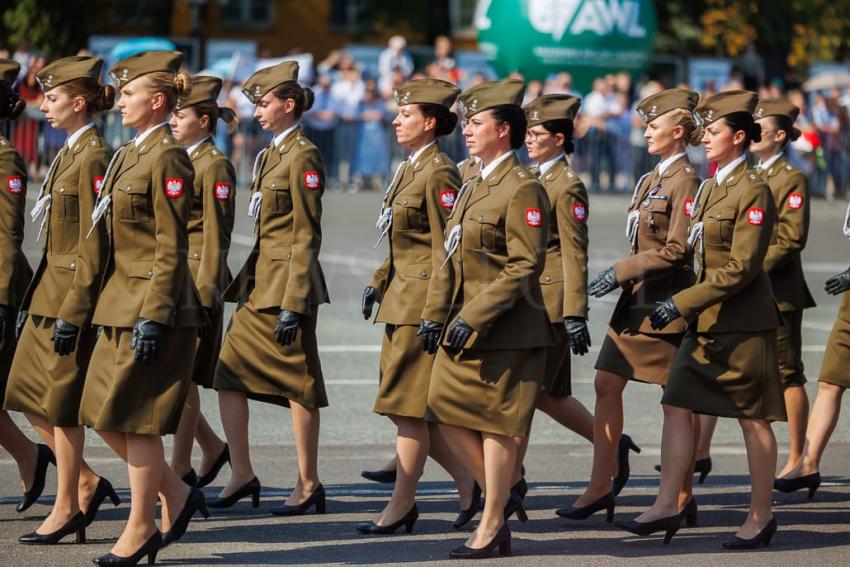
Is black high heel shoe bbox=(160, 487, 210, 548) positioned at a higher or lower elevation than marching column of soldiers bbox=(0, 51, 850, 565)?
lower

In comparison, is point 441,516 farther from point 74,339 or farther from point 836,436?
point 836,436

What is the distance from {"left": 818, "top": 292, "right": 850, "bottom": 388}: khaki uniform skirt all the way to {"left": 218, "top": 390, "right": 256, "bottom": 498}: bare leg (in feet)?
10.3

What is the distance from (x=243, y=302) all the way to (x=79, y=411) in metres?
1.54

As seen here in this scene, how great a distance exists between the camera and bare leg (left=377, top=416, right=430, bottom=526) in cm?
779

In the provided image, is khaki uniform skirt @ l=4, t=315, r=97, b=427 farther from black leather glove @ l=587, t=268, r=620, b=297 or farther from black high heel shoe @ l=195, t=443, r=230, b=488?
black leather glove @ l=587, t=268, r=620, b=297

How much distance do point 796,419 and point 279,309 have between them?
2963 millimetres

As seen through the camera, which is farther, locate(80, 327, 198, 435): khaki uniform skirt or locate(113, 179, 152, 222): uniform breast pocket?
locate(113, 179, 152, 222): uniform breast pocket

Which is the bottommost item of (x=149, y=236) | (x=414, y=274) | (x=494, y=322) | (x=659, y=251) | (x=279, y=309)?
(x=279, y=309)

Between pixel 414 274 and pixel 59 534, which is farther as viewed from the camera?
pixel 414 274

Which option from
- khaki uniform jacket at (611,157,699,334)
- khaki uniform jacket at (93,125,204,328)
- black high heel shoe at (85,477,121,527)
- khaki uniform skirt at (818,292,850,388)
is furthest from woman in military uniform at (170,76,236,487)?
khaki uniform skirt at (818,292,850,388)

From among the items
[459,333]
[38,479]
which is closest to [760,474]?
[459,333]

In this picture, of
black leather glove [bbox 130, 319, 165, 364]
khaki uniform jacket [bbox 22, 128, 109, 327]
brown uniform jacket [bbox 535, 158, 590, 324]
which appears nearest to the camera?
black leather glove [bbox 130, 319, 165, 364]

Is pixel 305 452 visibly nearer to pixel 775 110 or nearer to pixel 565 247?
pixel 565 247

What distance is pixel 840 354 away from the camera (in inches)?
348
